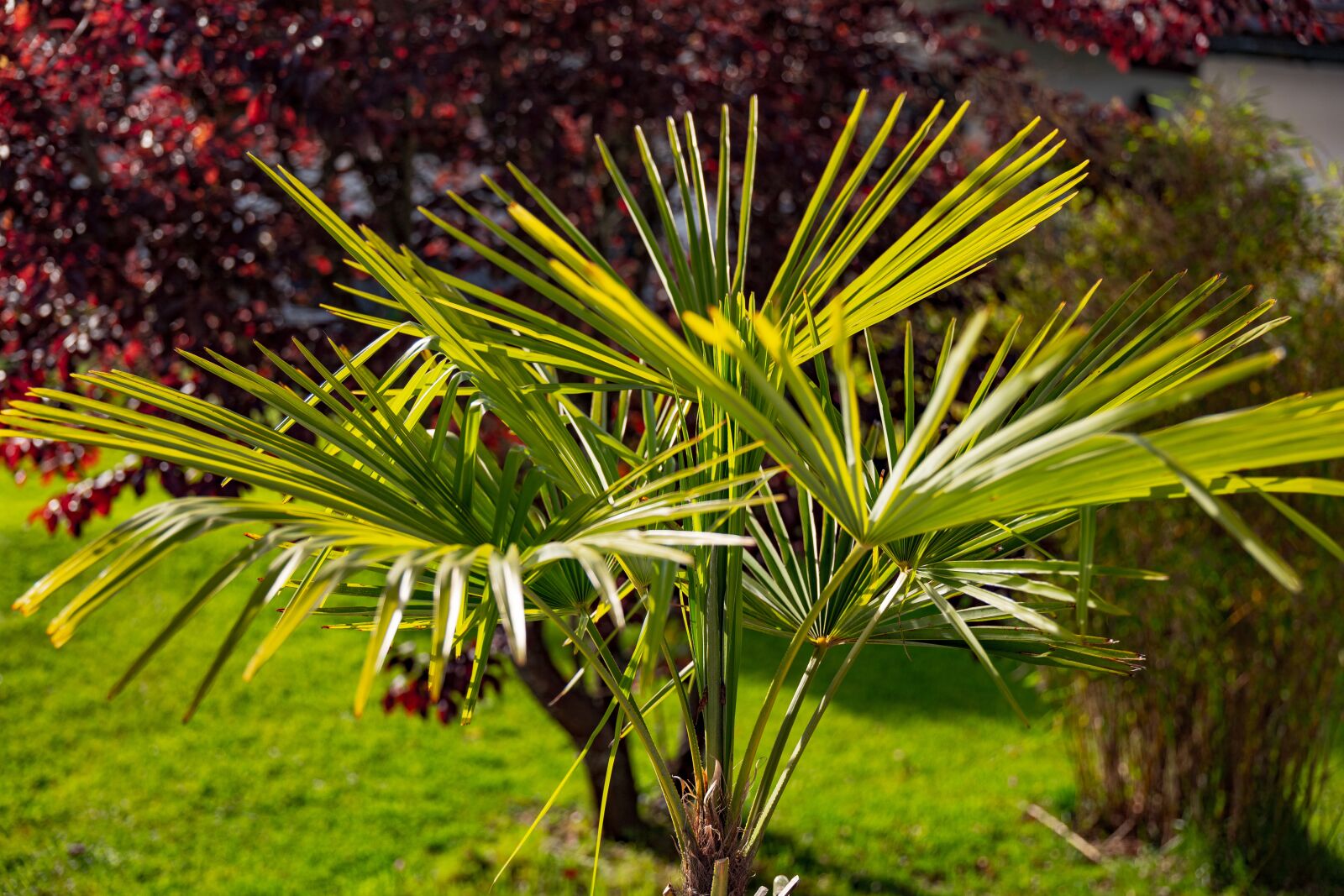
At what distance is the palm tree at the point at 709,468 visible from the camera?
1.16 metres

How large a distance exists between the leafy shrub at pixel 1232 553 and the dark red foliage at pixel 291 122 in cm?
66

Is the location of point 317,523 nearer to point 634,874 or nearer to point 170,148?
point 170,148

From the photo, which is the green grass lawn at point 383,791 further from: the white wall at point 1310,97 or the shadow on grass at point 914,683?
the white wall at point 1310,97

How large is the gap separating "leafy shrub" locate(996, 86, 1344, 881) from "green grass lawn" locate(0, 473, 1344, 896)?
290 millimetres

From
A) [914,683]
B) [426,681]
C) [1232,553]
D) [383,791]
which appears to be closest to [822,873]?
[426,681]

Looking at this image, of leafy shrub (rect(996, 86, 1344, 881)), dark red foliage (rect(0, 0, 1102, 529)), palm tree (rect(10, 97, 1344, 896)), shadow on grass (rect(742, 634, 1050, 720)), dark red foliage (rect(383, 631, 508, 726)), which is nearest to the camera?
palm tree (rect(10, 97, 1344, 896))

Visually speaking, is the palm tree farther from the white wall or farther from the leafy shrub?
the white wall

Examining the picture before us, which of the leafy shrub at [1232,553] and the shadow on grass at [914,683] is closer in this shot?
the leafy shrub at [1232,553]

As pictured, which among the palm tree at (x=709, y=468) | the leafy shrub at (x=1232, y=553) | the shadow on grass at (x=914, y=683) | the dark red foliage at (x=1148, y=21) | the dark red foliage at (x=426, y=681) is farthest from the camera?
the shadow on grass at (x=914, y=683)

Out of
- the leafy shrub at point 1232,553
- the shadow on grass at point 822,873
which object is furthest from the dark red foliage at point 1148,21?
the shadow on grass at point 822,873

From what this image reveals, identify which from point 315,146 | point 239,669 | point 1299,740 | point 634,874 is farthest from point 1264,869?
point 239,669

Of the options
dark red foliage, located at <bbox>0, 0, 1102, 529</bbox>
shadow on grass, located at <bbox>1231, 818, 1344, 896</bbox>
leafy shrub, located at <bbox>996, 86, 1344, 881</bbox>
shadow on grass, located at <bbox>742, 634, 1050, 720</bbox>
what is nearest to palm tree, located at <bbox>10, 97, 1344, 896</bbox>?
dark red foliage, located at <bbox>0, 0, 1102, 529</bbox>

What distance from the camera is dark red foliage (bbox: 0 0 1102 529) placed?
9.83 feet

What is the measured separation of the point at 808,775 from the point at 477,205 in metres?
2.68
